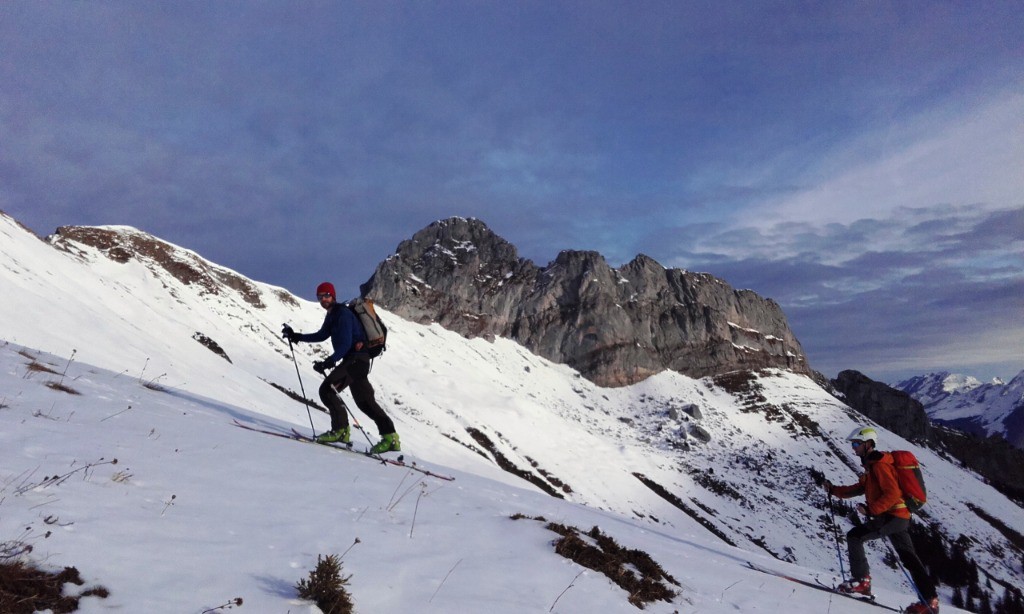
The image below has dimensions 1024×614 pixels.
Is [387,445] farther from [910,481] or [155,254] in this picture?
[155,254]

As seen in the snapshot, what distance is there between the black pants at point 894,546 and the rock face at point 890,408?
16767 cm

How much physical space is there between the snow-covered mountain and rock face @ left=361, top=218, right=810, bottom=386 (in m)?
39.3

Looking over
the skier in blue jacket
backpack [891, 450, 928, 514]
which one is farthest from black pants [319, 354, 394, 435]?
backpack [891, 450, 928, 514]

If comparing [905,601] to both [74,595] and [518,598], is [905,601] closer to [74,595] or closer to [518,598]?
Answer: [518,598]

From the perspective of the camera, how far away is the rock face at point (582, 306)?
10938cm

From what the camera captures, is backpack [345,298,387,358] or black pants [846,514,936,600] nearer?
black pants [846,514,936,600]

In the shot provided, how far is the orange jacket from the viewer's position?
9.23 m

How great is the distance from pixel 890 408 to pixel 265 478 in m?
184

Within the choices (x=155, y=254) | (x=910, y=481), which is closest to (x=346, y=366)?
(x=910, y=481)

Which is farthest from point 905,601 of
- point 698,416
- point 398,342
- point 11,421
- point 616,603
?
point 698,416

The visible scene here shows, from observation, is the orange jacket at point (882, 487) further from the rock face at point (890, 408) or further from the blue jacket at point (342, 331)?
the rock face at point (890, 408)

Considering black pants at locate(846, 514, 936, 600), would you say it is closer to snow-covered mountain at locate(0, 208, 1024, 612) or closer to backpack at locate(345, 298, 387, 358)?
snow-covered mountain at locate(0, 208, 1024, 612)

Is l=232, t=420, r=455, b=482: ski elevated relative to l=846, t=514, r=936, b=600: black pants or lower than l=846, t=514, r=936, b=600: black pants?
elevated

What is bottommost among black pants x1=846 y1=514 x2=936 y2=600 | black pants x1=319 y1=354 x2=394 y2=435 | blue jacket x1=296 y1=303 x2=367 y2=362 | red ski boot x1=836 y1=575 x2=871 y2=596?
red ski boot x1=836 y1=575 x2=871 y2=596
